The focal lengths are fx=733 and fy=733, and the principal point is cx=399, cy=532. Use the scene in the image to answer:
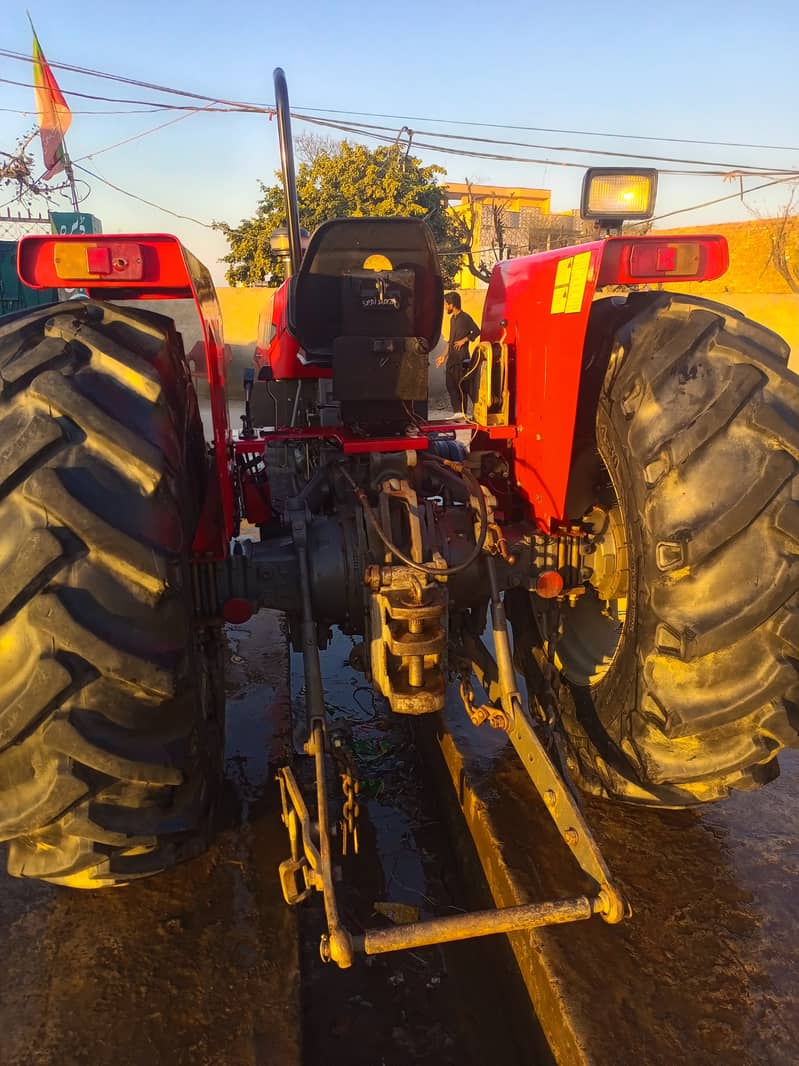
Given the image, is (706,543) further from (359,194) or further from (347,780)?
(359,194)

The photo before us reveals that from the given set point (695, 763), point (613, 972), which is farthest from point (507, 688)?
point (613, 972)

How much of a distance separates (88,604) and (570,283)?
1767 millimetres

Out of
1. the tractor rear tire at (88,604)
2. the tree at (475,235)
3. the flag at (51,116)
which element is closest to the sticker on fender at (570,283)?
the tree at (475,235)

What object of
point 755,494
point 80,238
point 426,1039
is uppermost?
point 80,238

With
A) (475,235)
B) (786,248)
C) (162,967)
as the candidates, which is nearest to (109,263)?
(162,967)

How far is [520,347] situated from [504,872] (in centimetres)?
189

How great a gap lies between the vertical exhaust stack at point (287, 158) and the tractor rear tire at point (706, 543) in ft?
7.36

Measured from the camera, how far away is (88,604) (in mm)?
1689

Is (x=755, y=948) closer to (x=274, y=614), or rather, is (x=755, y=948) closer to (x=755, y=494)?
(x=755, y=494)

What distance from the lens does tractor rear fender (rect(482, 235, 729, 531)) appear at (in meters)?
2.36

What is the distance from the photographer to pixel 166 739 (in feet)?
6.19

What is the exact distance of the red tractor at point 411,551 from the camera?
1722 millimetres

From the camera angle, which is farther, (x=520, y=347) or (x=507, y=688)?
(x=520, y=347)

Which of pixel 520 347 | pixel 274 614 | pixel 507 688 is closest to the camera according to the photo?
pixel 507 688
